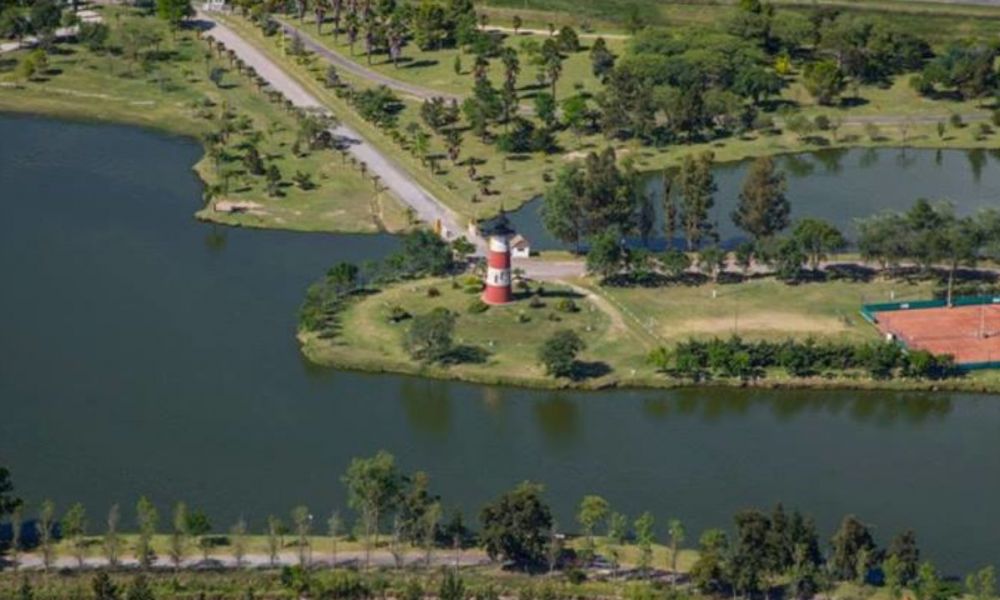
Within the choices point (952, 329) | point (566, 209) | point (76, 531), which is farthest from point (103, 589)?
point (952, 329)

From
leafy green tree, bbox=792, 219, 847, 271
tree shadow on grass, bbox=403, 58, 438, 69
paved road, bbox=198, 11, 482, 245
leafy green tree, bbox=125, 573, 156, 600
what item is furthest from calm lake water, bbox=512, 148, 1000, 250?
leafy green tree, bbox=125, 573, 156, 600

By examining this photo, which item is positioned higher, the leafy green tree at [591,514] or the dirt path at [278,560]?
the leafy green tree at [591,514]

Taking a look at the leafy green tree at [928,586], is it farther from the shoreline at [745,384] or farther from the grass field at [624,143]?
the grass field at [624,143]

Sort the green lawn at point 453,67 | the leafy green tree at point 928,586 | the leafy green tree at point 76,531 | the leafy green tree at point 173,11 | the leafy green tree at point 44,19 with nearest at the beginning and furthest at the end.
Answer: the leafy green tree at point 928,586, the leafy green tree at point 76,531, the green lawn at point 453,67, the leafy green tree at point 44,19, the leafy green tree at point 173,11

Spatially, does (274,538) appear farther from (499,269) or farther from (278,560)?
(499,269)

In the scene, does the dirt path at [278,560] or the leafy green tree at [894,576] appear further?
the dirt path at [278,560]

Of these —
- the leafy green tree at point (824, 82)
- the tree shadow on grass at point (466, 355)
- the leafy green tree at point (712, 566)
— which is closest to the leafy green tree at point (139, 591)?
the leafy green tree at point (712, 566)
